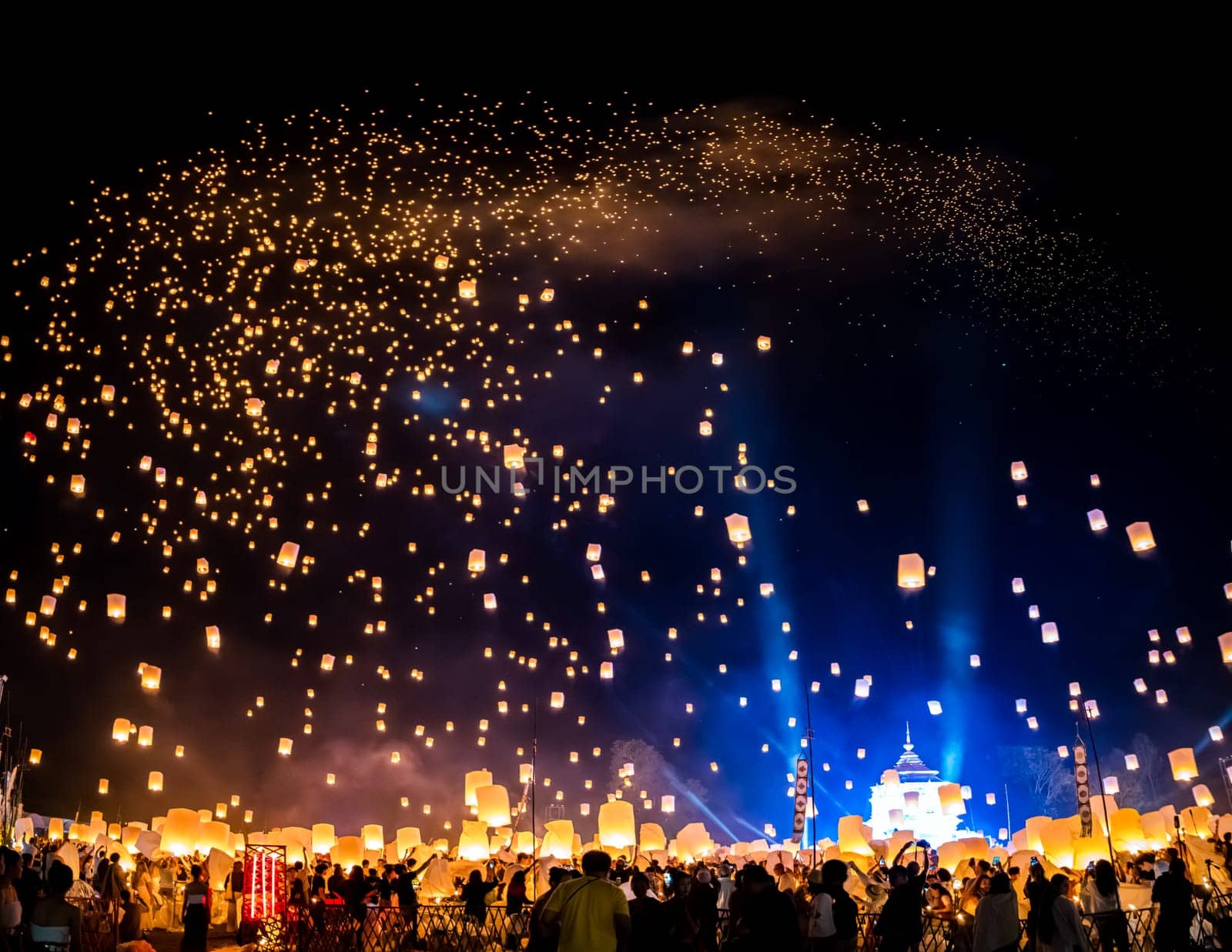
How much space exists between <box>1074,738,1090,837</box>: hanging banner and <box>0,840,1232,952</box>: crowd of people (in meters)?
2.21

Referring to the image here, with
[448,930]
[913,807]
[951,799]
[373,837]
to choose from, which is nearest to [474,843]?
→ [373,837]

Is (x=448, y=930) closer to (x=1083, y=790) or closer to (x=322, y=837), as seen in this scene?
(x=1083, y=790)

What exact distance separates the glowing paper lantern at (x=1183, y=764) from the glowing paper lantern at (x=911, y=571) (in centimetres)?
880

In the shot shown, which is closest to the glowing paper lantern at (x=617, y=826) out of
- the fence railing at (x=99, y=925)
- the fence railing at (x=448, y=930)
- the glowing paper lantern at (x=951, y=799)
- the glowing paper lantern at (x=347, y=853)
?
the glowing paper lantern at (x=347, y=853)

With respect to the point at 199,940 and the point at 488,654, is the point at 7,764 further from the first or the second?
the point at 199,940

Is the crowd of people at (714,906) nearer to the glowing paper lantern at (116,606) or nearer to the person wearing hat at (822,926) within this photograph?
the person wearing hat at (822,926)

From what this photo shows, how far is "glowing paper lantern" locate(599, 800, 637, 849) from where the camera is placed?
884 inches

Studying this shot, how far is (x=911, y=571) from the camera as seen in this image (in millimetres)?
20203

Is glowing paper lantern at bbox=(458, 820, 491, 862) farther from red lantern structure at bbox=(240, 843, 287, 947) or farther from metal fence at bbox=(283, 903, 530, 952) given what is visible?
metal fence at bbox=(283, 903, 530, 952)

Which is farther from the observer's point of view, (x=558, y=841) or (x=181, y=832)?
(x=558, y=841)

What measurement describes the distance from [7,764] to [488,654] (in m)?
12.3

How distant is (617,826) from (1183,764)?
12.9 m

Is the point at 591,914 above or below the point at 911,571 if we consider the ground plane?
below

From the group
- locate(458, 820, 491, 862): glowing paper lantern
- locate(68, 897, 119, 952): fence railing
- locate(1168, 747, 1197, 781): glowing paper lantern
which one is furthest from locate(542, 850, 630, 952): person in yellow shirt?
locate(1168, 747, 1197, 781): glowing paper lantern
